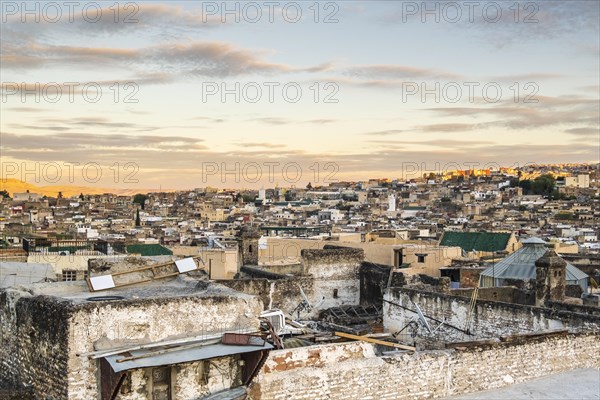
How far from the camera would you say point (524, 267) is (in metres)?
24.7

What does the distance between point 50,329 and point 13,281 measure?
11.3 metres

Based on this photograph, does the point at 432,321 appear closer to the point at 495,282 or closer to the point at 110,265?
the point at 110,265

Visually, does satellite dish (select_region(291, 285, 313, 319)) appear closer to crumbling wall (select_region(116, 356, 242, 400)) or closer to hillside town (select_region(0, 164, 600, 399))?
hillside town (select_region(0, 164, 600, 399))

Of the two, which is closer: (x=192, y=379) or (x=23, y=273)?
(x=192, y=379)

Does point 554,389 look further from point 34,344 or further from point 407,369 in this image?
point 34,344

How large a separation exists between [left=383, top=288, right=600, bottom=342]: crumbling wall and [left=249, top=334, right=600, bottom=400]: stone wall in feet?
4.26

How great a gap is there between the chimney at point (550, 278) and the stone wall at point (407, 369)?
4.67 metres

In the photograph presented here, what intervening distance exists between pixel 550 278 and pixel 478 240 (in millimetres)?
26065

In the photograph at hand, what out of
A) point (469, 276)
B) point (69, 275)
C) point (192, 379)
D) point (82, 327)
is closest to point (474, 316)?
point (192, 379)

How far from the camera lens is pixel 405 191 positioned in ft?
448

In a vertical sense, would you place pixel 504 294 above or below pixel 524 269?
below

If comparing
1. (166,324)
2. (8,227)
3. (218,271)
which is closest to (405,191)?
(8,227)

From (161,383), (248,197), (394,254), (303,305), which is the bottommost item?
(303,305)

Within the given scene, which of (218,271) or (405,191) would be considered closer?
(218,271)
